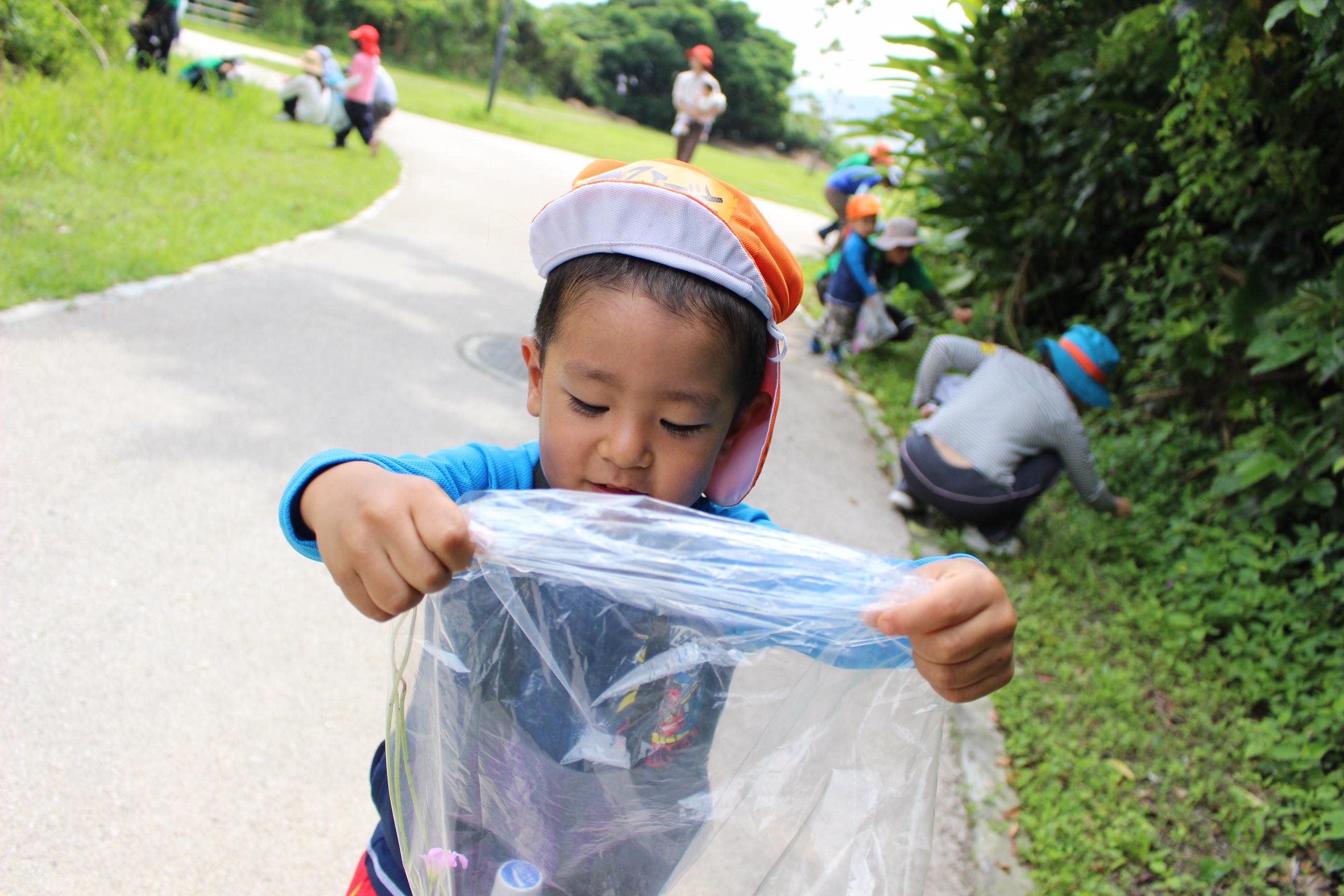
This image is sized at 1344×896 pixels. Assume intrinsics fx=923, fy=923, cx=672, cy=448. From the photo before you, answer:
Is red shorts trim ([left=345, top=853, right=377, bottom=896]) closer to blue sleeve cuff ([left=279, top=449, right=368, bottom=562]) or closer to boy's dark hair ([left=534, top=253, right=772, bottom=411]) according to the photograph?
blue sleeve cuff ([left=279, top=449, right=368, bottom=562])

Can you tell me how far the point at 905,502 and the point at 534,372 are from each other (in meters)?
3.56

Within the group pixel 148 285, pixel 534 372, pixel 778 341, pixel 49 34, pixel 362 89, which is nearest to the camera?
pixel 778 341

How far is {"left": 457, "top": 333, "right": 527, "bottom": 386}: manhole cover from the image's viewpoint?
5.21m

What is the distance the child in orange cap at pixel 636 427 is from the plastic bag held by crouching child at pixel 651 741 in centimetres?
2

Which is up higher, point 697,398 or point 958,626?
point 697,398

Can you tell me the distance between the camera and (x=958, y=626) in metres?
1.05

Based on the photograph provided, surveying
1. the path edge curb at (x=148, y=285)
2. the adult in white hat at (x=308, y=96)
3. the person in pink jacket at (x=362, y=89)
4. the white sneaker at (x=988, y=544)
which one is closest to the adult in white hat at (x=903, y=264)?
the white sneaker at (x=988, y=544)

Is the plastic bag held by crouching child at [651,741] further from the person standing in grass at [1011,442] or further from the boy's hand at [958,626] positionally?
the person standing in grass at [1011,442]

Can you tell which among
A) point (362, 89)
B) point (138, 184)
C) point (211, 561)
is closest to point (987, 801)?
point (211, 561)

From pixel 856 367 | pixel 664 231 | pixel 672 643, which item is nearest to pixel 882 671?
pixel 672 643

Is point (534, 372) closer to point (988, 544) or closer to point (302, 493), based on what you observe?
point (302, 493)

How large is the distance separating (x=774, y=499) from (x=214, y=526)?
2.48 meters

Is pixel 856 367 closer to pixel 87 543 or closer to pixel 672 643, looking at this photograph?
pixel 87 543

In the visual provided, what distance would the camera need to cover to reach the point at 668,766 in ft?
3.84
